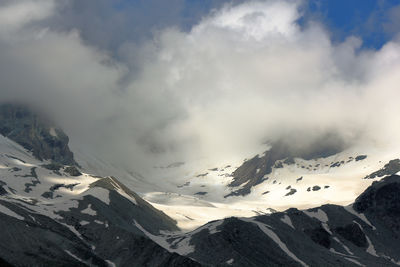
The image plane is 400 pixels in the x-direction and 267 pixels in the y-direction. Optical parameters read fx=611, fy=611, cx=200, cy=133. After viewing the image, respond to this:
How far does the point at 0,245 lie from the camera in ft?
648

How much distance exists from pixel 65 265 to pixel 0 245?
21946 millimetres

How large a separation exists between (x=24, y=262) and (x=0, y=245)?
12855 mm

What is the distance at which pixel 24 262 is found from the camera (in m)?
190

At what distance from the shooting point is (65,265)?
198 m

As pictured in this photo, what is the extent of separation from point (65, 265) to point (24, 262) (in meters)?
13.7
